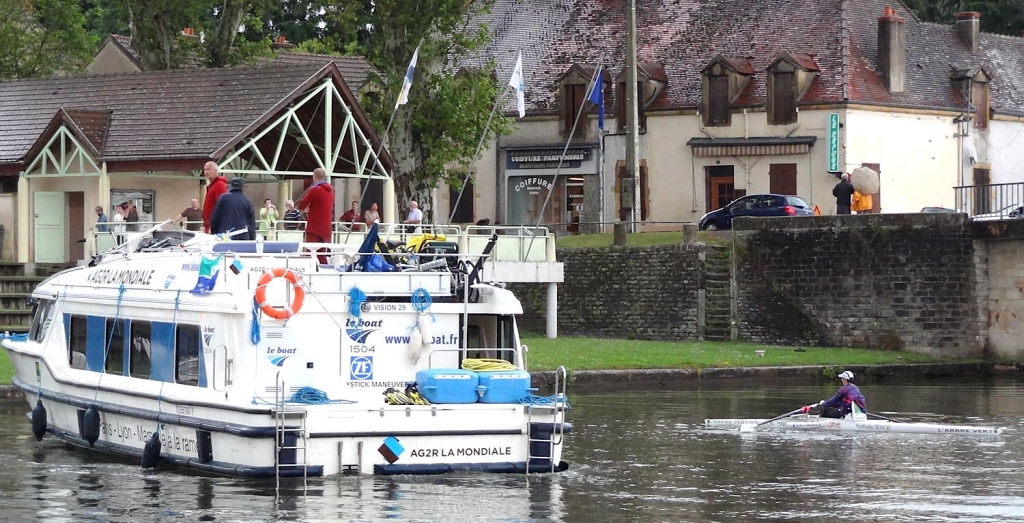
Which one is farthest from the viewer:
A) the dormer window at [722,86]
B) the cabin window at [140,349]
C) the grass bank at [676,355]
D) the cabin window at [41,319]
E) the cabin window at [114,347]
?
the dormer window at [722,86]

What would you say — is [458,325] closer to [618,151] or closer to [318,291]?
[318,291]

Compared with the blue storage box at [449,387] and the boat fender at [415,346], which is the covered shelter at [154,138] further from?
the blue storage box at [449,387]

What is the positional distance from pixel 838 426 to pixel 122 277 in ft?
36.8

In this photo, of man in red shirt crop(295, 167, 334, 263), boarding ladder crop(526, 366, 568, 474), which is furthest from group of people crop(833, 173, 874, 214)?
boarding ladder crop(526, 366, 568, 474)

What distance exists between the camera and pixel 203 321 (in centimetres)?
2128

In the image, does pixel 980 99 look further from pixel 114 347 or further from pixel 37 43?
pixel 114 347

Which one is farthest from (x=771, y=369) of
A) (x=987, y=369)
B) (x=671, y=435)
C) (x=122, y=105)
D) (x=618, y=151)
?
(x=618, y=151)

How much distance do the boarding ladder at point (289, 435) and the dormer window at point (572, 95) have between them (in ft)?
126

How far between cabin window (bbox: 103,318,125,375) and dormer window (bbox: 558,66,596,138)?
35100 millimetres

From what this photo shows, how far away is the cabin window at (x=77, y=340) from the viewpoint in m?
24.2

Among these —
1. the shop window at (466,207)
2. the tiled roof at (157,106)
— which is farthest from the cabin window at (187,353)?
the shop window at (466,207)

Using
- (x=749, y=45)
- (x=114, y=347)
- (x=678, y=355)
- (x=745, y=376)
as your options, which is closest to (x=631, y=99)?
(x=678, y=355)

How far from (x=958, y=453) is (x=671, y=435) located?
14.0 feet

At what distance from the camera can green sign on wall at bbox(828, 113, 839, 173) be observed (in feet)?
174
